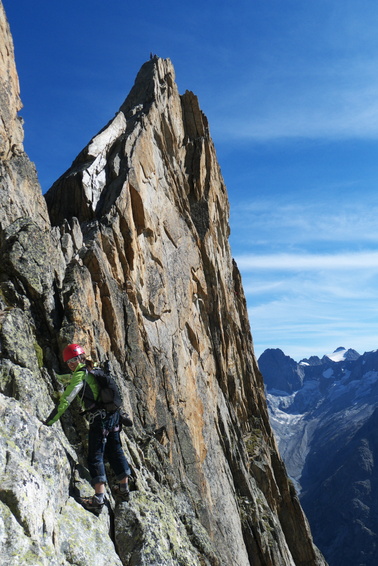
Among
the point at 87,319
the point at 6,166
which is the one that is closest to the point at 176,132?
the point at 6,166

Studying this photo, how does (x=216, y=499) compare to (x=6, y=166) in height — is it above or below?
below

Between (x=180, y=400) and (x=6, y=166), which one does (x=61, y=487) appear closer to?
(x=6, y=166)

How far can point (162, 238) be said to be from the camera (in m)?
32.7

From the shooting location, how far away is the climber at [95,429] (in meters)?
12.7

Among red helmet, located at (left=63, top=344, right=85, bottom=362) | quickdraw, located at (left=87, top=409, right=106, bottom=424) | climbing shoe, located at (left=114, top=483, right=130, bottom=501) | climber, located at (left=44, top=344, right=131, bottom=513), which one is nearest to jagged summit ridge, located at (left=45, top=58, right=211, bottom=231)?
red helmet, located at (left=63, top=344, right=85, bottom=362)

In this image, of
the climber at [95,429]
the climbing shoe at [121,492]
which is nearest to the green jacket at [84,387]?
the climber at [95,429]

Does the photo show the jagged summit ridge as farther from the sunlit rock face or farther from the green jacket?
the green jacket

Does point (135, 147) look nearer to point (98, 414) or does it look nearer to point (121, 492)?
point (98, 414)

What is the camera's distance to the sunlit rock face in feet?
39.5

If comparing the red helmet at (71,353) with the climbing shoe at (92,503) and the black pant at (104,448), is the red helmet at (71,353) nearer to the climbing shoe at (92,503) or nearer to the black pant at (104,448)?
the black pant at (104,448)

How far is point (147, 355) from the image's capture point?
25.7m

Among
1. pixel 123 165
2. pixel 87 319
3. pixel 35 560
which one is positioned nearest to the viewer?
pixel 35 560

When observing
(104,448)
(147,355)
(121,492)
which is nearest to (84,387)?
(104,448)

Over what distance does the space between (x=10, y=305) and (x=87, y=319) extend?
11.1 feet
